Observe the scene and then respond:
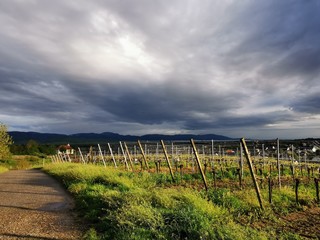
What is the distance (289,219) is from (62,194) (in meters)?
8.75

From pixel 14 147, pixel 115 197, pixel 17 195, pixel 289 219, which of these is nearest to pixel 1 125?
pixel 14 147

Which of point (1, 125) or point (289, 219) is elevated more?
point (1, 125)

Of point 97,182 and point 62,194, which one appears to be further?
point 97,182

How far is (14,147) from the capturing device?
83875mm

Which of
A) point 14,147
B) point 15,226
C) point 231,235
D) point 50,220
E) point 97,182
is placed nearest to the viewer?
point 231,235

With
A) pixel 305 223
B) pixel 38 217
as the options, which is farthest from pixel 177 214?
pixel 38 217

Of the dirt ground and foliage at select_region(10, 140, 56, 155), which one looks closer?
the dirt ground

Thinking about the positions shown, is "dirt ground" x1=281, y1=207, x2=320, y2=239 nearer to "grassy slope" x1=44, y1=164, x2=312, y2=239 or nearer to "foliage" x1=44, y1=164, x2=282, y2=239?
"grassy slope" x1=44, y1=164, x2=312, y2=239

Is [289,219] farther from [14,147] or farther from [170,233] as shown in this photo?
[14,147]

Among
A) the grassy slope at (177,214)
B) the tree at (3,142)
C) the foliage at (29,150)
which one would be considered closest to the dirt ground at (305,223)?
the grassy slope at (177,214)

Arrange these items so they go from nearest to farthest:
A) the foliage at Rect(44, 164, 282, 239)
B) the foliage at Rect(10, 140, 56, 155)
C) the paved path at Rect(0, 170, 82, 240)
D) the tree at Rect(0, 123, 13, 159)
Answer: the foliage at Rect(44, 164, 282, 239) < the paved path at Rect(0, 170, 82, 240) < the tree at Rect(0, 123, 13, 159) < the foliage at Rect(10, 140, 56, 155)

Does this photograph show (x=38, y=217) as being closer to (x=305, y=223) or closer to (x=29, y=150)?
(x=305, y=223)

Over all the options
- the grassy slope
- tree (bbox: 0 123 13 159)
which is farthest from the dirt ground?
tree (bbox: 0 123 13 159)

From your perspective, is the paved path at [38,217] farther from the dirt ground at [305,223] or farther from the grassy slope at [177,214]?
the dirt ground at [305,223]
